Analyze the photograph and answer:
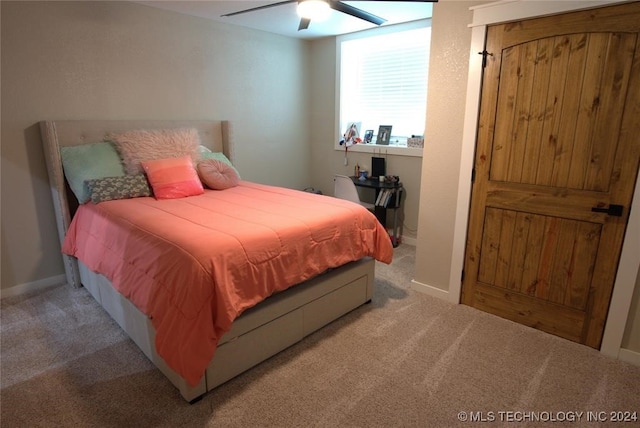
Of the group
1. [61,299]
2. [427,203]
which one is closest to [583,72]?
[427,203]

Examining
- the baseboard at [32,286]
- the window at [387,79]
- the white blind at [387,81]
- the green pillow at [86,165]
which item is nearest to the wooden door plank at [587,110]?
the window at [387,79]

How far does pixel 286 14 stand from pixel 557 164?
2693 mm

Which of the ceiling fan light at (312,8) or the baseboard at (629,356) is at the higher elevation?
the ceiling fan light at (312,8)

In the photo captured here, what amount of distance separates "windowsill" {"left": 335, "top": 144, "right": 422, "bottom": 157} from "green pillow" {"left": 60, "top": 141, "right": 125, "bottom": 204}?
2.63m

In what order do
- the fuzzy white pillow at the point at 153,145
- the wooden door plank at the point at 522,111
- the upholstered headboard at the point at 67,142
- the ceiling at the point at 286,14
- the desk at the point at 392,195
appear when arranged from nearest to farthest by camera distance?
1. the wooden door plank at the point at 522,111
2. the upholstered headboard at the point at 67,142
3. the fuzzy white pillow at the point at 153,145
4. the ceiling at the point at 286,14
5. the desk at the point at 392,195

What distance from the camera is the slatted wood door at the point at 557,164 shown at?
2.05 m

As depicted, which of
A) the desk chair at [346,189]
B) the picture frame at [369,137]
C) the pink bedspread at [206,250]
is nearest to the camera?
the pink bedspread at [206,250]

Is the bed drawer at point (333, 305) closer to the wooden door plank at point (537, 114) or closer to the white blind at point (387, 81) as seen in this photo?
the wooden door plank at point (537, 114)

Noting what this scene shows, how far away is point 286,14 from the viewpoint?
11.5 feet

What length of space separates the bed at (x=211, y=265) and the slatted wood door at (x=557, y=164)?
34.5 inches

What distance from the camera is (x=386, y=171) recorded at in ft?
14.3

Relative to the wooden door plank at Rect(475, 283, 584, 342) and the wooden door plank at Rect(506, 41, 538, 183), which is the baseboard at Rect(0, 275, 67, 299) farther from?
the wooden door plank at Rect(506, 41, 538, 183)

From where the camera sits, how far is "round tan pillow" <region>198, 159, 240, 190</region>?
322 cm

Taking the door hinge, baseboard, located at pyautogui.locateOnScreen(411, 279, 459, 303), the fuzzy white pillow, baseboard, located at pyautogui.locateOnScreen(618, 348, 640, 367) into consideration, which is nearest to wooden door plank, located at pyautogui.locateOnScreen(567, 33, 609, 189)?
the door hinge
